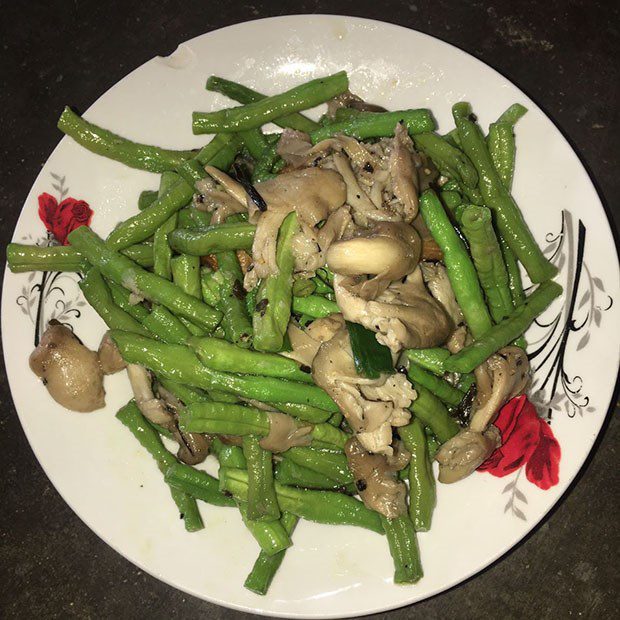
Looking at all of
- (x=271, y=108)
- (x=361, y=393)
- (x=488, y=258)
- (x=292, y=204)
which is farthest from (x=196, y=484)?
(x=271, y=108)

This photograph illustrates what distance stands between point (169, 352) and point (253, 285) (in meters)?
0.51

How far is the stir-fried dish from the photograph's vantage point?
2.93 m

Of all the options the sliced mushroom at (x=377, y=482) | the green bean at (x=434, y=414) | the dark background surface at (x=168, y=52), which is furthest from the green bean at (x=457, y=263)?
the dark background surface at (x=168, y=52)

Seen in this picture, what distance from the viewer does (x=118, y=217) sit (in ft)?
12.1

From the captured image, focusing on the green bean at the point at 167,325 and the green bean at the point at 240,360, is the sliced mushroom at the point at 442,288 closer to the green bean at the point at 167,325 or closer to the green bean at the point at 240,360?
the green bean at the point at 240,360

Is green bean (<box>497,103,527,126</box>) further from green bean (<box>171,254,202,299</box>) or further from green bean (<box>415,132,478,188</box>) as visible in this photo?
green bean (<box>171,254,202,299</box>)

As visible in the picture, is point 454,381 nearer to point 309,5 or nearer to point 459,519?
point 459,519

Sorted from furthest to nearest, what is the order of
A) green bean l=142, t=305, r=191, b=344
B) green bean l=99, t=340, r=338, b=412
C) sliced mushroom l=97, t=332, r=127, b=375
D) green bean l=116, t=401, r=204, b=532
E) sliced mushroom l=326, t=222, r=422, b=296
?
1. sliced mushroom l=97, t=332, r=127, b=375
2. green bean l=116, t=401, r=204, b=532
3. green bean l=142, t=305, r=191, b=344
4. green bean l=99, t=340, r=338, b=412
5. sliced mushroom l=326, t=222, r=422, b=296

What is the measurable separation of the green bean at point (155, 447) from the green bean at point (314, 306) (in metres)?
1.04

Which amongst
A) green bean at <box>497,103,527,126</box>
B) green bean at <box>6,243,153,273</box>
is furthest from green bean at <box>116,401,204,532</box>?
green bean at <box>497,103,527,126</box>

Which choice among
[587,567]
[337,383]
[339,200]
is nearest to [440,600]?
[587,567]

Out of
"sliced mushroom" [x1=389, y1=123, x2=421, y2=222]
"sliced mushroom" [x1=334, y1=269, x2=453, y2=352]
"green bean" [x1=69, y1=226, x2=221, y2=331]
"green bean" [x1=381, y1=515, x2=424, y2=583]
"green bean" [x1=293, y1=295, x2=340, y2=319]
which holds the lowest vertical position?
"green bean" [x1=381, y1=515, x2=424, y2=583]

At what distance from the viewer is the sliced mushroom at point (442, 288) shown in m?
3.12

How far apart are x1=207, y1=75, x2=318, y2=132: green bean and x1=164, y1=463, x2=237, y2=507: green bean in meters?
1.91
